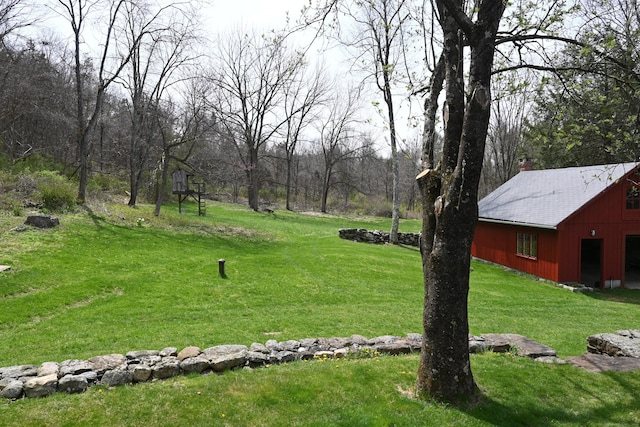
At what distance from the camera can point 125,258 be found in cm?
1396

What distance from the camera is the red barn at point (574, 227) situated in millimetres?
17781

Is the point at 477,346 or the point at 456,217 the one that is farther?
the point at 477,346

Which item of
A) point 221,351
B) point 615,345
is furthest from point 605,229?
point 221,351

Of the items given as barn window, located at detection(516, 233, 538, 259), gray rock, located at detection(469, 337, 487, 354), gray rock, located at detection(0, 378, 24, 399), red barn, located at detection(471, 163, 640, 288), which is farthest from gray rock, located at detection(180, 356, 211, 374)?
barn window, located at detection(516, 233, 538, 259)

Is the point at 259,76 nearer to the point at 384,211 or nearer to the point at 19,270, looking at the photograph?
the point at 384,211

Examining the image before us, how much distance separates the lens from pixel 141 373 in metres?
5.69

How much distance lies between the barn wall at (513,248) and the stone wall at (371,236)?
4106 millimetres

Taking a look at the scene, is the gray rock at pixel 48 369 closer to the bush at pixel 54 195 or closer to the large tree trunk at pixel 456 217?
the large tree trunk at pixel 456 217

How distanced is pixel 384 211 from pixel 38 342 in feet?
139

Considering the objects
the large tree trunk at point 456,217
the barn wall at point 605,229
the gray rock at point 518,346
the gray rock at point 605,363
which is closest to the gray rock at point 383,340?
the gray rock at point 518,346

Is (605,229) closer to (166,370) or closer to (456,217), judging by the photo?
(456,217)

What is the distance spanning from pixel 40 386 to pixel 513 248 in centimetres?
Answer: 2093

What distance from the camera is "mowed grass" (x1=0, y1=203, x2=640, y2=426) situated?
15.7 feet

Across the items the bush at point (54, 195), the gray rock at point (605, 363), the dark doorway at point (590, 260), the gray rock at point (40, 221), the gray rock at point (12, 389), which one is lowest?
the gray rock at point (12, 389)
